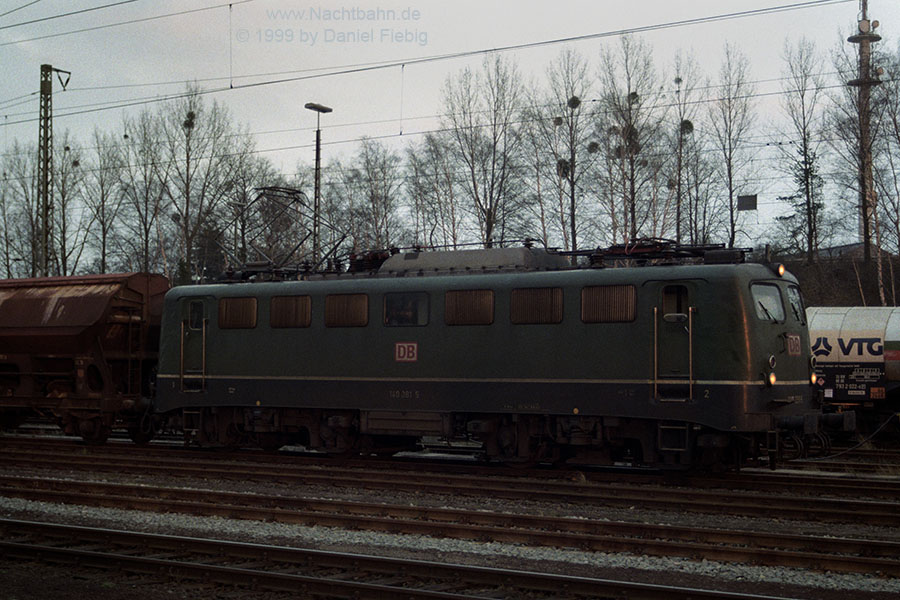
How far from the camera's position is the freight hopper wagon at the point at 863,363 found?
2259 cm

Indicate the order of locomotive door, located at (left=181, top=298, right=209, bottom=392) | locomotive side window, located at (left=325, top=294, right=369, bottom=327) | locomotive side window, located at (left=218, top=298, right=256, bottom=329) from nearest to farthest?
locomotive side window, located at (left=325, top=294, right=369, bottom=327) → locomotive side window, located at (left=218, top=298, right=256, bottom=329) → locomotive door, located at (left=181, top=298, right=209, bottom=392)

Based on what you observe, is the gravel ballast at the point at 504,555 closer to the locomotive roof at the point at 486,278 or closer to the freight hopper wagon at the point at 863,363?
the locomotive roof at the point at 486,278

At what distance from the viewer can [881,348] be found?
2259 centimetres

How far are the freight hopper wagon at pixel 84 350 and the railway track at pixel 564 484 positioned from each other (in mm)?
2132

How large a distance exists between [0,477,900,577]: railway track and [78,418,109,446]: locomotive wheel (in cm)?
665

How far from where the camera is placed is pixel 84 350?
806 inches

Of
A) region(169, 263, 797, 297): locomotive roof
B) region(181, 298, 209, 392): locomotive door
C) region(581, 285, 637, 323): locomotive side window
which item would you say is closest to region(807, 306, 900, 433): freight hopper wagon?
region(169, 263, 797, 297): locomotive roof

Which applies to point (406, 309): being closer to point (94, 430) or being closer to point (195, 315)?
point (195, 315)

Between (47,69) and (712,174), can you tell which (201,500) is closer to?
(47,69)

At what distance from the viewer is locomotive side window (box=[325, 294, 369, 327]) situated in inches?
672

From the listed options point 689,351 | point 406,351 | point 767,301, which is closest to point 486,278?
point 406,351

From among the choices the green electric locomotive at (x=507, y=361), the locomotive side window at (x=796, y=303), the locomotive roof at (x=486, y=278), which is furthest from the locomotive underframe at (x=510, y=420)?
the locomotive roof at (x=486, y=278)

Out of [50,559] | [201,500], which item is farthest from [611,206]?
[50,559]

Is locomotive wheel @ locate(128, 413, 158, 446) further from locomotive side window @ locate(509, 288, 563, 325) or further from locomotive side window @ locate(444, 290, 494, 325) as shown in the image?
locomotive side window @ locate(509, 288, 563, 325)
